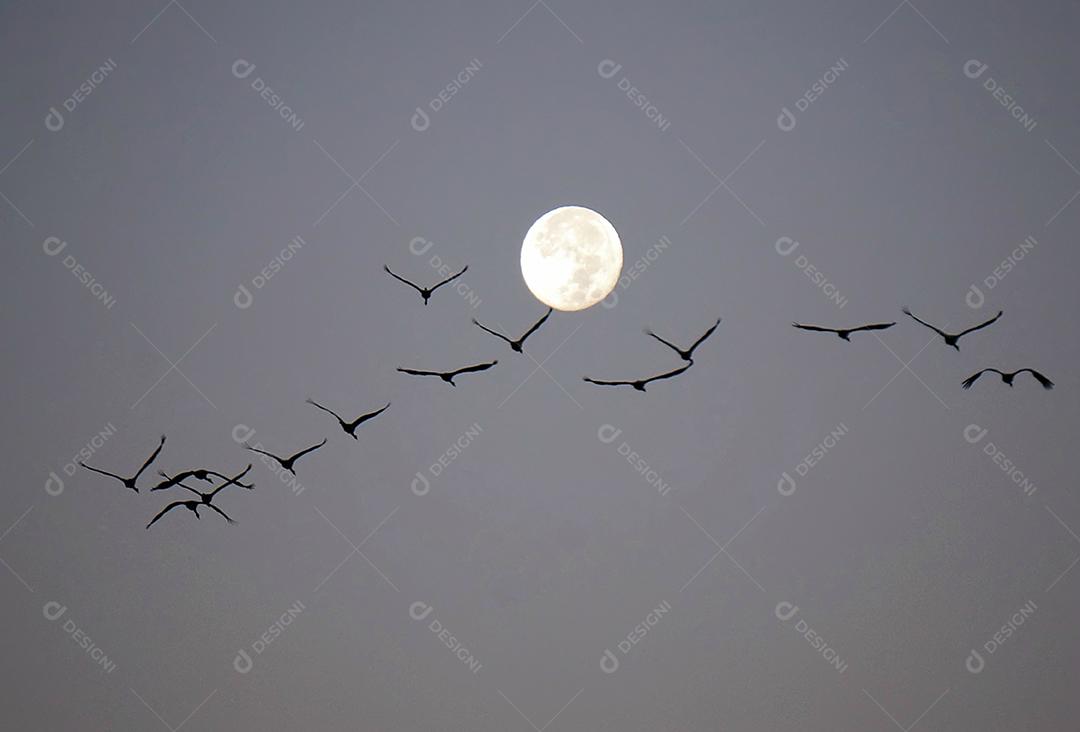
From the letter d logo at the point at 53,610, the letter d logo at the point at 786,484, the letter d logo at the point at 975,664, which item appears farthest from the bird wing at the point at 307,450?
the letter d logo at the point at 975,664

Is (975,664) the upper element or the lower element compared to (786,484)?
lower

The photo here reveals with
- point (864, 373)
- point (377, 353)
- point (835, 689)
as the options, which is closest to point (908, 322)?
point (864, 373)

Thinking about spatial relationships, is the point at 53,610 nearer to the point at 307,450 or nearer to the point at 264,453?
the point at 264,453

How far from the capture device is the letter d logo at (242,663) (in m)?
10.5

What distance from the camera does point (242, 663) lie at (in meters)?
10.5

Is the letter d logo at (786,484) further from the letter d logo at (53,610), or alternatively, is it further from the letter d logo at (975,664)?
the letter d logo at (53,610)

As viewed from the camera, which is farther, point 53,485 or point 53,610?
point 53,485

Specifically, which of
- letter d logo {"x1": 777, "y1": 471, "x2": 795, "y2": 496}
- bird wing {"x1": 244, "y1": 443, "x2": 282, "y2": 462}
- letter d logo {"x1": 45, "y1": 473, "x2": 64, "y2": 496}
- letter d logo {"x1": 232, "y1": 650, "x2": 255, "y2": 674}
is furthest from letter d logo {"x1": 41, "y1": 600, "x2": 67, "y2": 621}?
letter d logo {"x1": 777, "y1": 471, "x2": 795, "y2": 496}

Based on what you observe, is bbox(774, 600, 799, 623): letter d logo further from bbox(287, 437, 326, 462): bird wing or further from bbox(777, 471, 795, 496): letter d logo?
bbox(287, 437, 326, 462): bird wing

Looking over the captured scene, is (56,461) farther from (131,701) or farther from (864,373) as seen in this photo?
(864,373)

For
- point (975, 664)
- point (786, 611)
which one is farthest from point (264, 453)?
point (975, 664)

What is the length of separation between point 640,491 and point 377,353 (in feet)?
9.97

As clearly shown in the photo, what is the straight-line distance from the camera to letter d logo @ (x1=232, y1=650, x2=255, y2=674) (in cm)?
1048

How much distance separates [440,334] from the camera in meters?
10.9
